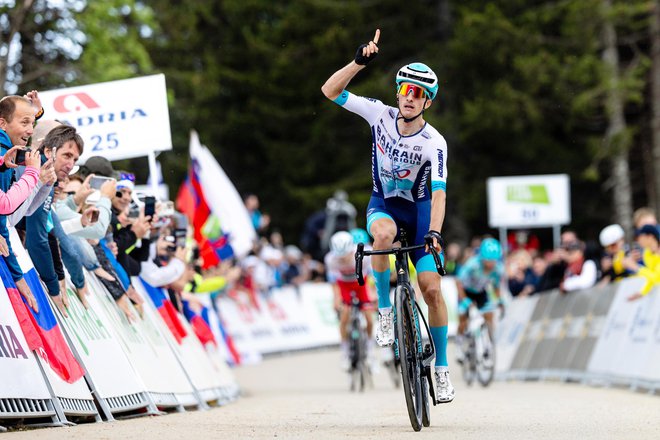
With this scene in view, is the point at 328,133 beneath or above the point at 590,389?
above

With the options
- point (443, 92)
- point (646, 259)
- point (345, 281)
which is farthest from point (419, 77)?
point (443, 92)

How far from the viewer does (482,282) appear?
19797mm

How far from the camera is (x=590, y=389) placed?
53.8ft

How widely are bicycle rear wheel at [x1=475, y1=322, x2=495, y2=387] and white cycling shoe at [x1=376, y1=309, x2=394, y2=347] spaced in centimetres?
883

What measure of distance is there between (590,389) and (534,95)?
2678cm

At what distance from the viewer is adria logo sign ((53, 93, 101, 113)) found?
47.4 ft

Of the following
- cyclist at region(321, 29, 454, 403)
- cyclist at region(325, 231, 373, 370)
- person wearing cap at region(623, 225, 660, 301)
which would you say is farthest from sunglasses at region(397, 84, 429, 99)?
cyclist at region(325, 231, 373, 370)

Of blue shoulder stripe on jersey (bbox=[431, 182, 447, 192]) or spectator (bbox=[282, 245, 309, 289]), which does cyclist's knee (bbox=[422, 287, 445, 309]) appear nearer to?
blue shoulder stripe on jersey (bbox=[431, 182, 447, 192])

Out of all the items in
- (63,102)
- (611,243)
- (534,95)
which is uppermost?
(534,95)

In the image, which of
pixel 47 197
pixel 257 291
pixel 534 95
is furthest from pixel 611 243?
pixel 534 95

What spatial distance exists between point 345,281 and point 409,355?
Answer: 927cm

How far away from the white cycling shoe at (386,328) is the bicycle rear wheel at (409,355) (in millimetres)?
96

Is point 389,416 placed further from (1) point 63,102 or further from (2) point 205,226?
(2) point 205,226

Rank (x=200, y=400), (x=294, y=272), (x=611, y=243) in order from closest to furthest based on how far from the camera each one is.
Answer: (x=200, y=400) < (x=611, y=243) < (x=294, y=272)
